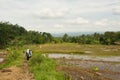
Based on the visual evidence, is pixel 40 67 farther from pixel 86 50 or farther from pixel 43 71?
pixel 86 50

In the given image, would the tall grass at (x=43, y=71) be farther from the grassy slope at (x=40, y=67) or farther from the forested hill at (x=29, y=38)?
the forested hill at (x=29, y=38)

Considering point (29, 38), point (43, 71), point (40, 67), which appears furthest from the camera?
point (29, 38)

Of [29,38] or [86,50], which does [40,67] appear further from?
[29,38]

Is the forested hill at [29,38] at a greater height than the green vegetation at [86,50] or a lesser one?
greater

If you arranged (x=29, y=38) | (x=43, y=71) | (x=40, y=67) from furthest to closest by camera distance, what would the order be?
(x=29, y=38)
(x=40, y=67)
(x=43, y=71)

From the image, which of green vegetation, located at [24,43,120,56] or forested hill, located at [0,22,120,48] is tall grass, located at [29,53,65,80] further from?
forested hill, located at [0,22,120,48]

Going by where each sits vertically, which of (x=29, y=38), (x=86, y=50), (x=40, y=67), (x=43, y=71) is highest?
(x=29, y=38)

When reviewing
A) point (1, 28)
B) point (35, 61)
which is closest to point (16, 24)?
point (1, 28)

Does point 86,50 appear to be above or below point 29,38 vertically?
below

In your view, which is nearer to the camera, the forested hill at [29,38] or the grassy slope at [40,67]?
the grassy slope at [40,67]

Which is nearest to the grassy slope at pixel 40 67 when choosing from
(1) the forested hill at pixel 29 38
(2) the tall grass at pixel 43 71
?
(2) the tall grass at pixel 43 71

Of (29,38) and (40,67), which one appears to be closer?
(40,67)

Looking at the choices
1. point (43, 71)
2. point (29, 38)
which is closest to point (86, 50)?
point (29, 38)

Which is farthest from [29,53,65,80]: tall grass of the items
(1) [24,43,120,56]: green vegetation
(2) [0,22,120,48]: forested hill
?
(2) [0,22,120,48]: forested hill
